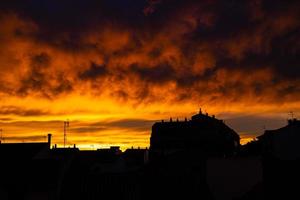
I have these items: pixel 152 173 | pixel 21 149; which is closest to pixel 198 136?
pixel 152 173


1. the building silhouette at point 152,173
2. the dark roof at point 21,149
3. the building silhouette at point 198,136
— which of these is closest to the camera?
the building silhouette at point 152,173

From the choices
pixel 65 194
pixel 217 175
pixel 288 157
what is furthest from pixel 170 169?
pixel 65 194

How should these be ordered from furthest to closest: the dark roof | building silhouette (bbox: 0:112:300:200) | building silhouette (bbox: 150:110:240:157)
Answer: building silhouette (bbox: 150:110:240:157) → the dark roof → building silhouette (bbox: 0:112:300:200)

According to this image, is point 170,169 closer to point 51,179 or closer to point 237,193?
point 237,193

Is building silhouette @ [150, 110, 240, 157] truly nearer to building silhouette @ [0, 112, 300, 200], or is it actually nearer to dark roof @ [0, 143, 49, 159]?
building silhouette @ [0, 112, 300, 200]

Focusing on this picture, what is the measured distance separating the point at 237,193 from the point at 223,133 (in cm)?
3934

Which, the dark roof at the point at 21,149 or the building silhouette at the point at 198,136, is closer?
the dark roof at the point at 21,149

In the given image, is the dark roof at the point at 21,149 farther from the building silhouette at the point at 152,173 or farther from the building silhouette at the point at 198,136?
the building silhouette at the point at 198,136

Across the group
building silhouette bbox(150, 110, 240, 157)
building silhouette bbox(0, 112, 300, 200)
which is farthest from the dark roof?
building silhouette bbox(150, 110, 240, 157)

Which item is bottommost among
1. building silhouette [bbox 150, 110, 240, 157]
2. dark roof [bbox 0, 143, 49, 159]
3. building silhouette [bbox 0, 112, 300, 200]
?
building silhouette [bbox 0, 112, 300, 200]

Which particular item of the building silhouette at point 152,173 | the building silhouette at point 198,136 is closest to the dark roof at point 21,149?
the building silhouette at point 152,173

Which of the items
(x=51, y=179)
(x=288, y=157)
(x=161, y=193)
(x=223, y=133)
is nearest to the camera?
(x=51, y=179)

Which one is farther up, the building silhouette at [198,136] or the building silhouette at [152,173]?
the building silhouette at [198,136]

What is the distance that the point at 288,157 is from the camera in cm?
4088
